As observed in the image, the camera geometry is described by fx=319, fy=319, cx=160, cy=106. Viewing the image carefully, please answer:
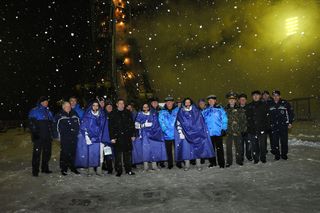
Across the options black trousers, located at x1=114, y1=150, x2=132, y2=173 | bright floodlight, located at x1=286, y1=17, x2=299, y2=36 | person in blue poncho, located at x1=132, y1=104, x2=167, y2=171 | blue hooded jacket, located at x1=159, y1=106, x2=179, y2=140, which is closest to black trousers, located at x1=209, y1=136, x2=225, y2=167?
blue hooded jacket, located at x1=159, y1=106, x2=179, y2=140

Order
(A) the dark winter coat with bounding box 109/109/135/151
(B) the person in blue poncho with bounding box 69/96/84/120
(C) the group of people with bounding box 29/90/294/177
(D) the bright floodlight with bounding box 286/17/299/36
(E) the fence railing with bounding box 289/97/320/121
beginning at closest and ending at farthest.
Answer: (A) the dark winter coat with bounding box 109/109/135/151 → (C) the group of people with bounding box 29/90/294/177 → (B) the person in blue poncho with bounding box 69/96/84/120 → (D) the bright floodlight with bounding box 286/17/299/36 → (E) the fence railing with bounding box 289/97/320/121

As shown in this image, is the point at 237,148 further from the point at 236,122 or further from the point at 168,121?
the point at 168,121

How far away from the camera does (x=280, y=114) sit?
920 centimetres

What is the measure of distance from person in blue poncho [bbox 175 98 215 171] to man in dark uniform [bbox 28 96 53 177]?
141 inches

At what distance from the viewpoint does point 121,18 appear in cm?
2764

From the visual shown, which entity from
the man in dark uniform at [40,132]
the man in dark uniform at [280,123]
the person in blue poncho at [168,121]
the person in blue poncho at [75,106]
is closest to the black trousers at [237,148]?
the man in dark uniform at [280,123]

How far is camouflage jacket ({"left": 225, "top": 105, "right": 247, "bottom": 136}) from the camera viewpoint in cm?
871

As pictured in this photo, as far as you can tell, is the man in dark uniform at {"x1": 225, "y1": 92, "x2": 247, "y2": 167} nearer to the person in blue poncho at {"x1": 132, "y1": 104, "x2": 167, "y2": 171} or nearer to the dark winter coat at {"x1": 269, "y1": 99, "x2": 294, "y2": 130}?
the dark winter coat at {"x1": 269, "y1": 99, "x2": 294, "y2": 130}

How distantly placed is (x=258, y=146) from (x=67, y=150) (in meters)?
5.30

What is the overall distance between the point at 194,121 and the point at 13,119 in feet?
79.2

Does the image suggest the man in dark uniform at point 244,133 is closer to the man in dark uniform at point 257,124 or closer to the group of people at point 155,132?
the group of people at point 155,132

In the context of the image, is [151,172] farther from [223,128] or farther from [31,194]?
[31,194]

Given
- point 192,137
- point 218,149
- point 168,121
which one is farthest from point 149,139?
point 218,149

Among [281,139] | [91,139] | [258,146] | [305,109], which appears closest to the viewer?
[91,139]
